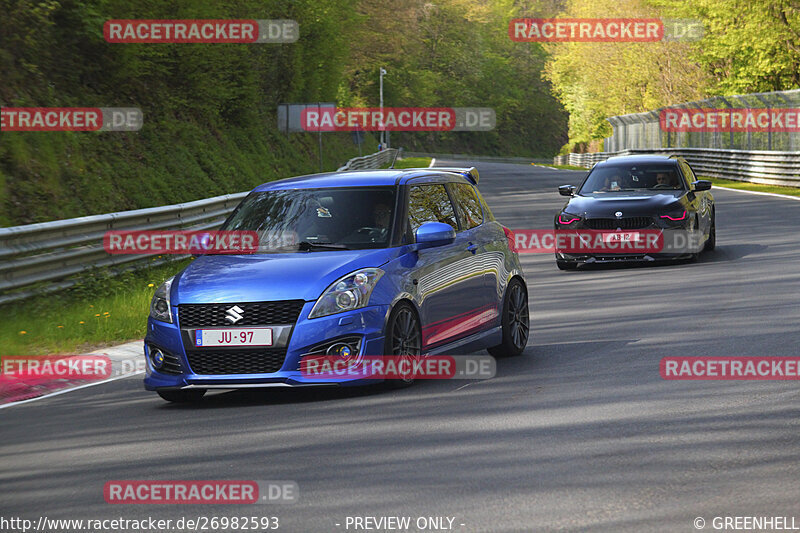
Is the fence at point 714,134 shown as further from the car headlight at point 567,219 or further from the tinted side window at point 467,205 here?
the tinted side window at point 467,205

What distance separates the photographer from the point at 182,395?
9328 millimetres

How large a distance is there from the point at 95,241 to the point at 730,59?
5497 cm

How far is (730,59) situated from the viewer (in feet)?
213

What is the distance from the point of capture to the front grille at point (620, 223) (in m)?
18.4

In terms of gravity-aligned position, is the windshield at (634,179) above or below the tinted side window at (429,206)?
below

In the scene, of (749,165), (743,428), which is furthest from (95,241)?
(749,165)

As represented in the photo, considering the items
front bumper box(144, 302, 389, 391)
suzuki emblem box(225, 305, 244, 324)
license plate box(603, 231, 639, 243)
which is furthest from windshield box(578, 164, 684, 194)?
suzuki emblem box(225, 305, 244, 324)

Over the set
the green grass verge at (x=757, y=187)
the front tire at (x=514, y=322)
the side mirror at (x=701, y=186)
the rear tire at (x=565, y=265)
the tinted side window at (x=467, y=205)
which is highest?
the tinted side window at (x=467, y=205)

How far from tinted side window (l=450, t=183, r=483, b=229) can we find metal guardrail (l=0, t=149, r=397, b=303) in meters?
4.86

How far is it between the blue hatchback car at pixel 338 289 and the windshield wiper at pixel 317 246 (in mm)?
15

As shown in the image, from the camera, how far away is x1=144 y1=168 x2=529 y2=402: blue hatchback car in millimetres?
8672

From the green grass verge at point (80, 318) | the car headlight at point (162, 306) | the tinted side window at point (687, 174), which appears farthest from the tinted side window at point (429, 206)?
the tinted side window at point (687, 174)

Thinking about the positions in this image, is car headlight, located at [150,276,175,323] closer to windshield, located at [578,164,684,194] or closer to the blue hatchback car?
the blue hatchback car

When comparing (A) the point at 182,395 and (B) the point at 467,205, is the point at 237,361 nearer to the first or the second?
(A) the point at 182,395
